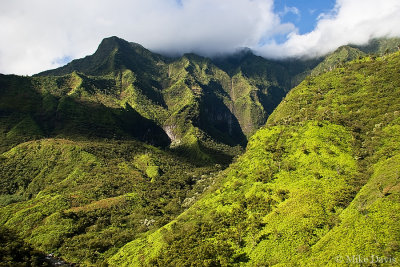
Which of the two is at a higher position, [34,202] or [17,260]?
[34,202]

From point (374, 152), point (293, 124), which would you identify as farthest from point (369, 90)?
point (374, 152)

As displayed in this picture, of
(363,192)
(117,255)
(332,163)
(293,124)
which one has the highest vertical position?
(293,124)

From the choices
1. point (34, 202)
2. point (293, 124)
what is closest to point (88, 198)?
point (34, 202)

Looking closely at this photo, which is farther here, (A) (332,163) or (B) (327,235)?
(A) (332,163)

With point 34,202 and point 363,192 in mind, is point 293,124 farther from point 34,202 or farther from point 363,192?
point 34,202

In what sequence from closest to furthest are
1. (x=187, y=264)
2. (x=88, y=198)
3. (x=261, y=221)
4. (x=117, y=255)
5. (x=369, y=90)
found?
(x=187, y=264)
(x=261, y=221)
(x=117, y=255)
(x=369, y=90)
(x=88, y=198)

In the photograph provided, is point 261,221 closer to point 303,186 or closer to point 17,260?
point 303,186

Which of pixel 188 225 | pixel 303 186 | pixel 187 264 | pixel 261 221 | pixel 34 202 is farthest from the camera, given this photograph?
pixel 34 202
